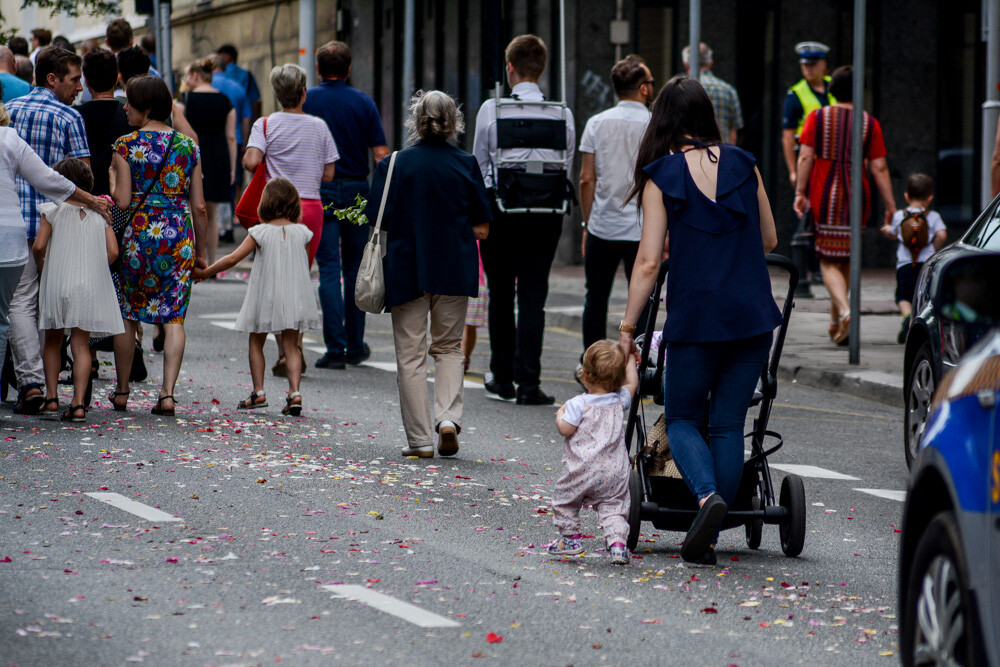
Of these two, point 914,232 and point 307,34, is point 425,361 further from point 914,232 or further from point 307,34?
point 307,34

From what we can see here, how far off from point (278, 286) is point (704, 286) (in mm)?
4200

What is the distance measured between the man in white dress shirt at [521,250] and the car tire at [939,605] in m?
6.43

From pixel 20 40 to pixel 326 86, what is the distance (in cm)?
517

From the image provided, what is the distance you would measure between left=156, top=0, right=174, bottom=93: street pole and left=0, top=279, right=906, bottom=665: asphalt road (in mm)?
12318

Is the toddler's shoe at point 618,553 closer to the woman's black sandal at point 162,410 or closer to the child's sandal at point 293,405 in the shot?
the child's sandal at point 293,405

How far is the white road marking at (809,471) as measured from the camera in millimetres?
8305

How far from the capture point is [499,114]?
10.2 metres

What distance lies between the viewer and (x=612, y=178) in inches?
417

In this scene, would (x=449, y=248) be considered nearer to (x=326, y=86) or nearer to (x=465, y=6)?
(x=326, y=86)

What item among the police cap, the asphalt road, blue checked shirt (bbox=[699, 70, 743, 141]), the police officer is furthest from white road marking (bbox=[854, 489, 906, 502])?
the police cap

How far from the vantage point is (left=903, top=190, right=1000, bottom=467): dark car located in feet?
25.0

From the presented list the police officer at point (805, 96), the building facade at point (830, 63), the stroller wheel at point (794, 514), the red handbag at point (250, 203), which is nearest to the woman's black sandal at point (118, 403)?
the red handbag at point (250, 203)

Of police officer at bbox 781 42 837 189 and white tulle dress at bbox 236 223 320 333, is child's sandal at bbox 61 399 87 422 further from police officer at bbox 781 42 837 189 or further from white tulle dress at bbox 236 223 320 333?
police officer at bbox 781 42 837 189

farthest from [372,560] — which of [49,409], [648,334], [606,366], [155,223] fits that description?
Answer: [155,223]
